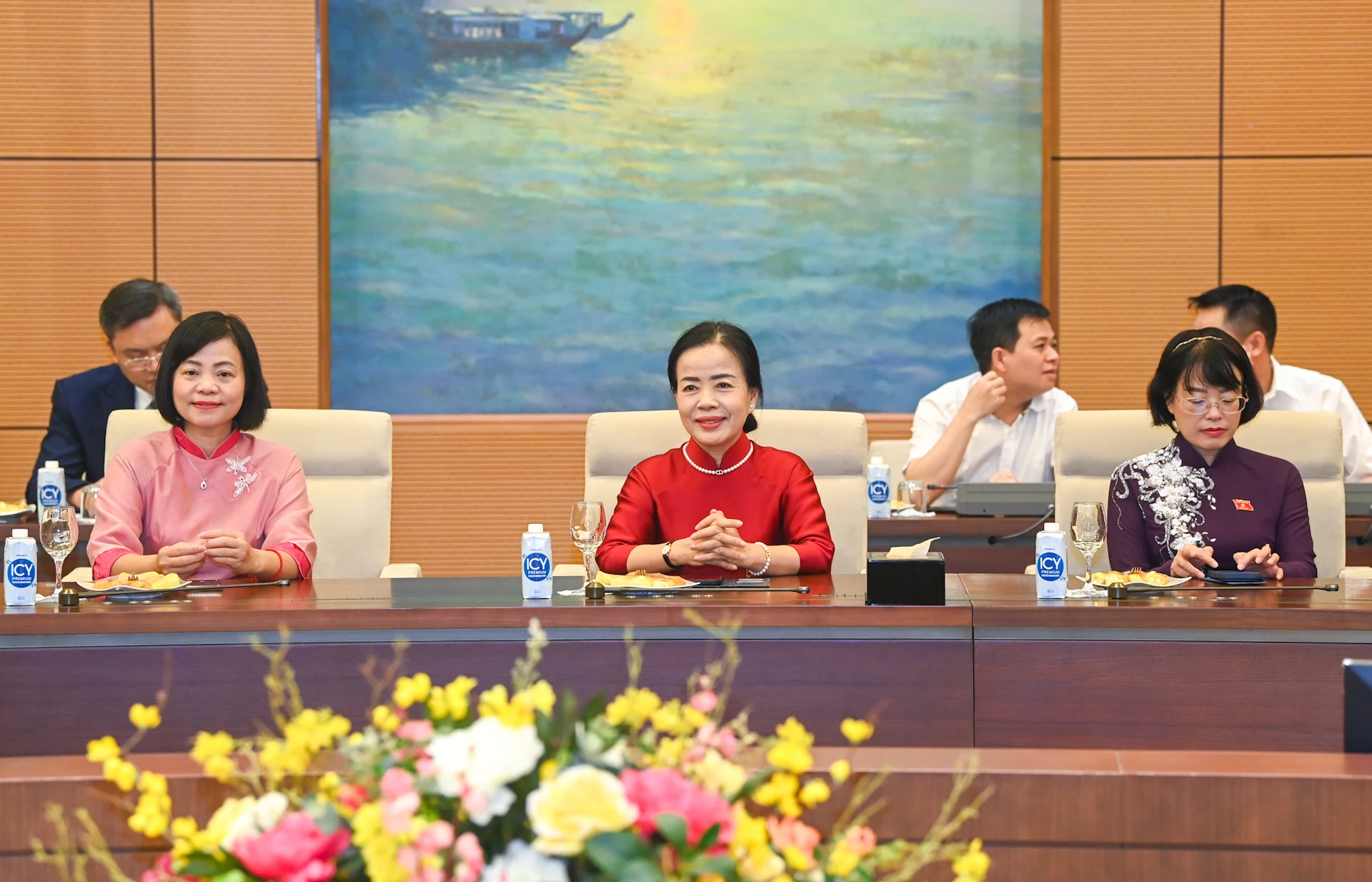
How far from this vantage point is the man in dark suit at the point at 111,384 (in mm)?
4059

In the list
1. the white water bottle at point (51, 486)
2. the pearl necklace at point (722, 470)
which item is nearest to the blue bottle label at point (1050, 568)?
the pearl necklace at point (722, 470)

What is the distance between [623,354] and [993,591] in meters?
3.04

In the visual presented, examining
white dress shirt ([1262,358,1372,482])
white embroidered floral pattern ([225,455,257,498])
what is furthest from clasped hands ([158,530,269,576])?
white dress shirt ([1262,358,1372,482])

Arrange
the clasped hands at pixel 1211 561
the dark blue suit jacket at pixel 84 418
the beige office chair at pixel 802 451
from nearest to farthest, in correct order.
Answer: the clasped hands at pixel 1211 561 < the beige office chair at pixel 802 451 < the dark blue suit jacket at pixel 84 418

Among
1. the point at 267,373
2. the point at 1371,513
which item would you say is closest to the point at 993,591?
the point at 1371,513

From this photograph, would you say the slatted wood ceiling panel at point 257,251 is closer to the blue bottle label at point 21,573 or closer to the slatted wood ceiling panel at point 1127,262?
the blue bottle label at point 21,573

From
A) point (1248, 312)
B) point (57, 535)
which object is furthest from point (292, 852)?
point (1248, 312)

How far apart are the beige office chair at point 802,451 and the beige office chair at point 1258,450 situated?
49 centimetres

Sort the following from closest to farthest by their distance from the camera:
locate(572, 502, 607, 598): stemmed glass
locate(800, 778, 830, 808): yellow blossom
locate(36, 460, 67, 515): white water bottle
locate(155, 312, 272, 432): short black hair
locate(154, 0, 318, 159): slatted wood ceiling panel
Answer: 1. locate(800, 778, 830, 808): yellow blossom
2. locate(572, 502, 607, 598): stemmed glass
3. locate(155, 312, 272, 432): short black hair
4. locate(36, 460, 67, 515): white water bottle
5. locate(154, 0, 318, 159): slatted wood ceiling panel

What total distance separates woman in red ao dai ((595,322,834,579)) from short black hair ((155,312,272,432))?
2.69 feet

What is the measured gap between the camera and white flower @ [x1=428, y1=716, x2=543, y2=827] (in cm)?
81

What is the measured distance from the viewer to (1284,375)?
14.8ft

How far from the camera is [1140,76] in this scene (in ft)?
16.4

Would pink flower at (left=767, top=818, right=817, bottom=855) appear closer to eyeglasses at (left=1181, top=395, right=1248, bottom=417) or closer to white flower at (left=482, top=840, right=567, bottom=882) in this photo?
white flower at (left=482, top=840, right=567, bottom=882)
